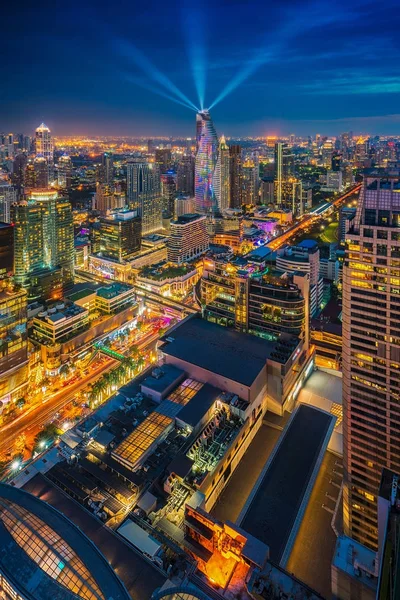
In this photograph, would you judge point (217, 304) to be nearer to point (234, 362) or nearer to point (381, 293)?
point (234, 362)

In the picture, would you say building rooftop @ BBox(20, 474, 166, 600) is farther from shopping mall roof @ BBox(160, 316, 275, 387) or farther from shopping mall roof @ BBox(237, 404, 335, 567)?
shopping mall roof @ BBox(160, 316, 275, 387)

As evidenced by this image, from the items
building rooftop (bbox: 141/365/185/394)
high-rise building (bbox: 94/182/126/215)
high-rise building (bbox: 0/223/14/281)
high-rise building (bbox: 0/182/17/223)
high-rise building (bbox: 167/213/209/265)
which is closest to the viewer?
building rooftop (bbox: 141/365/185/394)

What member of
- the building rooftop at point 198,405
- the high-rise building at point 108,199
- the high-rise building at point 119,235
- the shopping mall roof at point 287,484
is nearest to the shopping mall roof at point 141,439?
the building rooftop at point 198,405

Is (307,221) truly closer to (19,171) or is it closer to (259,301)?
(259,301)

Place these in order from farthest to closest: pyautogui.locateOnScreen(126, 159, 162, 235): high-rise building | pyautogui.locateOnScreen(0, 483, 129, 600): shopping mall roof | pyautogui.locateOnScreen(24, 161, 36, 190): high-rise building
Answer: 1. pyautogui.locateOnScreen(24, 161, 36, 190): high-rise building
2. pyautogui.locateOnScreen(126, 159, 162, 235): high-rise building
3. pyautogui.locateOnScreen(0, 483, 129, 600): shopping mall roof

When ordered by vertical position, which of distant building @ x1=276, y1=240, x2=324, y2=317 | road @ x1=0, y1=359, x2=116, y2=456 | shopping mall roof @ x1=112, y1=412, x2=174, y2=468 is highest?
distant building @ x1=276, y1=240, x2=324, y2=317

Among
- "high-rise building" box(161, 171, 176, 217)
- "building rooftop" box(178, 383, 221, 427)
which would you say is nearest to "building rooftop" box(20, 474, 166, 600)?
"building rooftop" box(178, 383, 221, 427)
